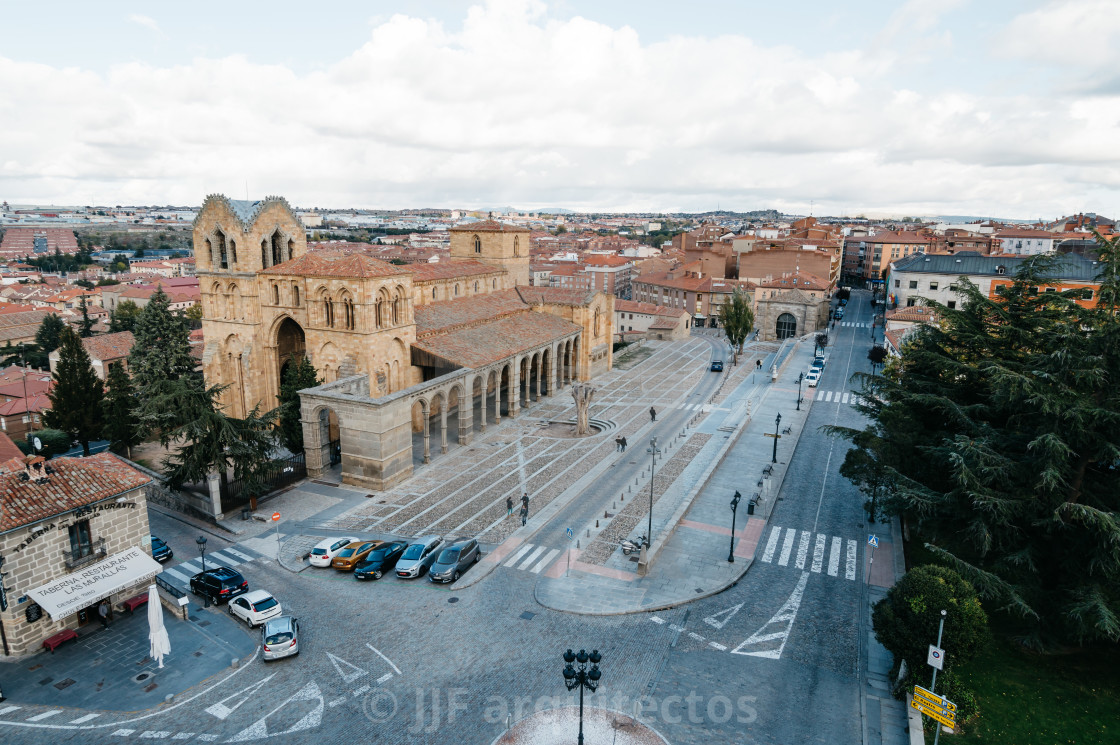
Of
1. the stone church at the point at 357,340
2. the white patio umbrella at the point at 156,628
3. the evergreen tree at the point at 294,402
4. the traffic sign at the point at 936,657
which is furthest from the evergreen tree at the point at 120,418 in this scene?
the traffic sign at the point at 936,657

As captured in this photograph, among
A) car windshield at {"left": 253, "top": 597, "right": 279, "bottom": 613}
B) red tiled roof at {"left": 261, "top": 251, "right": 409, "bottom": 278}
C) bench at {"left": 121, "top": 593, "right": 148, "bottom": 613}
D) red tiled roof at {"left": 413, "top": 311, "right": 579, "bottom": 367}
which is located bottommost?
bench at {"left": 121, "top": 593, "right": 148, "bottom": 613}

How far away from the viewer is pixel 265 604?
77.0 feet

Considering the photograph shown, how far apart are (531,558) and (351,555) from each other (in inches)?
298

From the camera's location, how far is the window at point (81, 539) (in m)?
22.4

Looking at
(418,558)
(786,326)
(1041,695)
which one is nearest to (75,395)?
(418,558)

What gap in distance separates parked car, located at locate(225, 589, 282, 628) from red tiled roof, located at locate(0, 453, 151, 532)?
5739 mm

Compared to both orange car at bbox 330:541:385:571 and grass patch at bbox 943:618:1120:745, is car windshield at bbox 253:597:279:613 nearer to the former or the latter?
orange car at bbox 330:541:385:571

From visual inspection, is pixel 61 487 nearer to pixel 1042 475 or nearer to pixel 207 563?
pixel 207 563

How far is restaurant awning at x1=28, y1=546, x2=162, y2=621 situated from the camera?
21094mm

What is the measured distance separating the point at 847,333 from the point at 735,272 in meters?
33.5

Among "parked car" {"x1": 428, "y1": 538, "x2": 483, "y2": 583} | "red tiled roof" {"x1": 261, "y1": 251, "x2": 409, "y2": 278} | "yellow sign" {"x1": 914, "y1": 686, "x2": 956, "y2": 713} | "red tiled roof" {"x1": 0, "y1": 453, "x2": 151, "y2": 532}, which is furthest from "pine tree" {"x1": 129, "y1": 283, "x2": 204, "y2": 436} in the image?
"yellow sign" {"x1": 914, "y1": 686, "x2": 956, "y2": 713}

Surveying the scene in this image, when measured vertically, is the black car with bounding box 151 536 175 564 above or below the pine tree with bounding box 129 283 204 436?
below

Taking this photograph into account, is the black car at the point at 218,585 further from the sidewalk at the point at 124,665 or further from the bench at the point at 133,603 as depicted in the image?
the bench at the point at 133,603

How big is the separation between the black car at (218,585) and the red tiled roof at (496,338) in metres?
21.0
